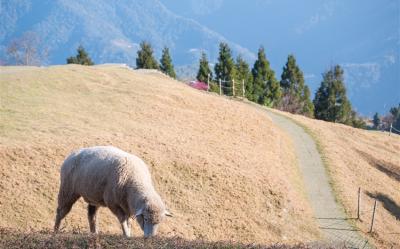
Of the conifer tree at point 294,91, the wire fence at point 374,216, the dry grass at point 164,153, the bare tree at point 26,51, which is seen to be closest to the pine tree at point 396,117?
the conifer tree at point 294,91

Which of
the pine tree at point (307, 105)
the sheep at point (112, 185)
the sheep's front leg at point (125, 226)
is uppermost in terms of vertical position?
the pine tree at point (307, 105)

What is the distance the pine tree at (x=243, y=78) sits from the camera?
72050 mm

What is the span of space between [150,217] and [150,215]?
0.06 metres

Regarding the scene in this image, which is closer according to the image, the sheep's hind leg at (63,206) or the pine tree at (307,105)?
the sheep's hind leg at (63,206)

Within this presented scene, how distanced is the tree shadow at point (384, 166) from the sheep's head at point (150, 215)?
31.0m

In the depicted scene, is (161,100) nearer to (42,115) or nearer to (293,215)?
(42,115)

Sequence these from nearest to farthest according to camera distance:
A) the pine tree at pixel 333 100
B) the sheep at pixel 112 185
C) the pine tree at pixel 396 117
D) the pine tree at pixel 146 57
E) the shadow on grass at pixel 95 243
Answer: the shadow on grass at pixel 95 243 < the sheep at pixel 112 185 < the pine tree at pixel 146 57 < the pine tree at pixel 333 100 < the pine tree at pixel 396 117

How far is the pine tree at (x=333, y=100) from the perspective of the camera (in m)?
80.7

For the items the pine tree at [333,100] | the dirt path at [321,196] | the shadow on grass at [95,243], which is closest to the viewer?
the shadow on grass at [95,243]

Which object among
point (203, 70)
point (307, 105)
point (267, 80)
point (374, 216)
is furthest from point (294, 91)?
point (374, 216)

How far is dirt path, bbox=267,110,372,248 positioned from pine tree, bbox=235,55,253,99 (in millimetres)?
26888

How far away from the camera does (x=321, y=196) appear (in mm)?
31688

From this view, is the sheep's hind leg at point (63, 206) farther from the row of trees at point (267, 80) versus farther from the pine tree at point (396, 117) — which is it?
the pine tree at point (396, 117)

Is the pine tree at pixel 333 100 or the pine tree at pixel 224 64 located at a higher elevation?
the pine tree at pixel 224 64
